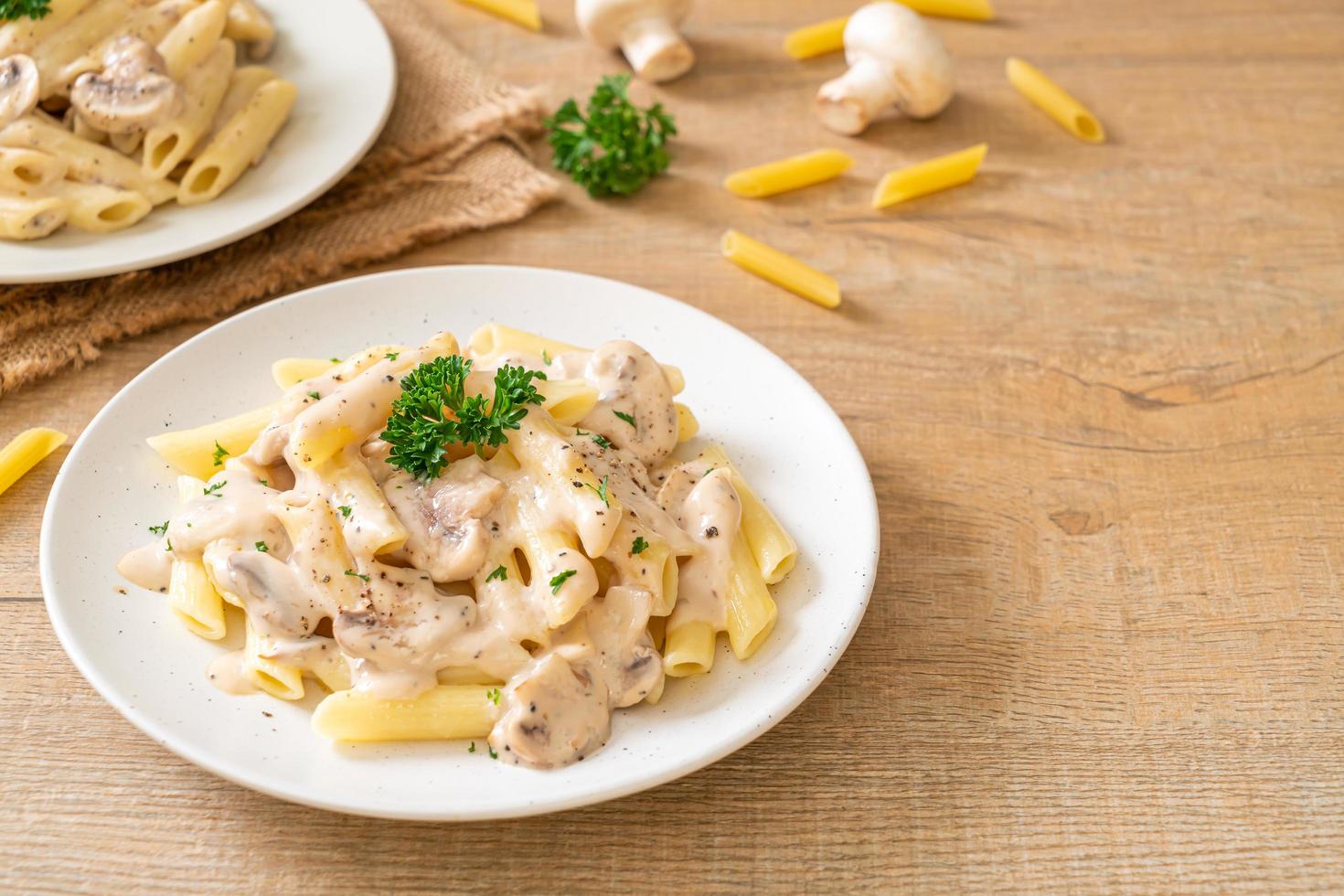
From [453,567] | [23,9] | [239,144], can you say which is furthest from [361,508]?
[23,9]

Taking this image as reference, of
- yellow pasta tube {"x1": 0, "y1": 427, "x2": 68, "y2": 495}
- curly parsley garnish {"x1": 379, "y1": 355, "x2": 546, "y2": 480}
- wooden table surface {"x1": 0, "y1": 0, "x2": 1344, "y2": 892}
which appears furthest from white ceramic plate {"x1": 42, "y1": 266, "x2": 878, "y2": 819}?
Result: curly parsley garnish {"x1": 379, "y1": 355, "x2": 546, "y2": 480}

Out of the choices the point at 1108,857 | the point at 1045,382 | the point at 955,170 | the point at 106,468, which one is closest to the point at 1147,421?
the point at 1045,382

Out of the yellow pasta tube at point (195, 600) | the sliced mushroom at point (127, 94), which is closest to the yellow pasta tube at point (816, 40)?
the sliced mushroom at point (127, 94)

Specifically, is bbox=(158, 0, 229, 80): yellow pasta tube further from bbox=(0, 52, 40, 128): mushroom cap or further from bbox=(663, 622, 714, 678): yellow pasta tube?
bbox=(663, 622, 714, 678): yellow pasta tube

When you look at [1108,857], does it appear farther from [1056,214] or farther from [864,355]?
[1056,214]

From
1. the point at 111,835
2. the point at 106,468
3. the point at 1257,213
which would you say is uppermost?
the point at 106,468

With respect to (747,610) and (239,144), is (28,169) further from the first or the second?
(747,610)
